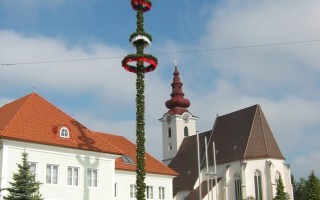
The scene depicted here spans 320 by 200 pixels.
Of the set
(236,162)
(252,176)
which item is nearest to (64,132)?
(252,176)

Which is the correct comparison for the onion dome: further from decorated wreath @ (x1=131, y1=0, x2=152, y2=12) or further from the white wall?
decorated wreath @ (x1=131, y1=0, x2=152, y2=12)

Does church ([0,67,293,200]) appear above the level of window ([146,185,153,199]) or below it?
above

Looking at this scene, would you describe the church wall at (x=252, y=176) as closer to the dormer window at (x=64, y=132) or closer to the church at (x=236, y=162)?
the church at (x=236, y=162)

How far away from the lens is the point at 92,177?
105 feet

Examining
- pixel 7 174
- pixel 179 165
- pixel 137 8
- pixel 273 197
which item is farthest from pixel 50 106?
pixel 179 165

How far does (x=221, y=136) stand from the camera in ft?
201

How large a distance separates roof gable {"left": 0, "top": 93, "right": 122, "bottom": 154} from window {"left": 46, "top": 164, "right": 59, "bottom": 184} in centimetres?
147

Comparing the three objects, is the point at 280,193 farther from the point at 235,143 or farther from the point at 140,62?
the point at 140,62

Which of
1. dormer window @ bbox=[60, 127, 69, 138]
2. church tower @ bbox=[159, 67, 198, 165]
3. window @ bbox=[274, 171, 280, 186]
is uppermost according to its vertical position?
church tower @ bbox=[159, 67, 198, 165]

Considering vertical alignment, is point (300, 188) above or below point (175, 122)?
below

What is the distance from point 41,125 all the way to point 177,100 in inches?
1659

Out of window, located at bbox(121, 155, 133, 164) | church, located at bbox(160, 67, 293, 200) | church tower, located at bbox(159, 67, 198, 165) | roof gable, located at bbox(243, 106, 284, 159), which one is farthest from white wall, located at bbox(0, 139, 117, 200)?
church tower, located at bbox(159, 67, 198, 165)

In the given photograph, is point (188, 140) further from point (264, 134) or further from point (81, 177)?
point (81, 177)

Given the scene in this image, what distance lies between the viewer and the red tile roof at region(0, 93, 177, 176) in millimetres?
28828
